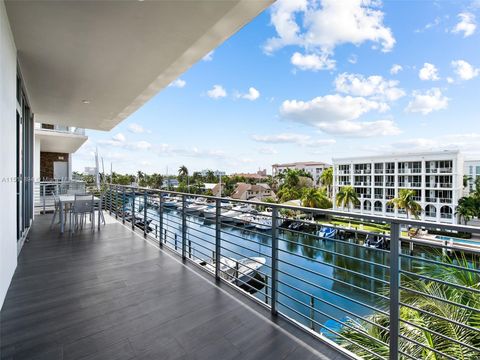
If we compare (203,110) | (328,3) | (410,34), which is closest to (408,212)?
(410,34)

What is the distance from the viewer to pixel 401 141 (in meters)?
42.7

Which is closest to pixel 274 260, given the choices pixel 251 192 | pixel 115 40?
pixel 115 40

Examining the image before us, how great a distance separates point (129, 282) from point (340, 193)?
31.3 m

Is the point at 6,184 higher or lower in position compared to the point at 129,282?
higher

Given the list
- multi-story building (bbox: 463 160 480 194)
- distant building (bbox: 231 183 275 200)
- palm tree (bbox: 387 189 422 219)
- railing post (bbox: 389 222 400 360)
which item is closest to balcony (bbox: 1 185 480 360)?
railing post (bbox: 389 222 400 360)

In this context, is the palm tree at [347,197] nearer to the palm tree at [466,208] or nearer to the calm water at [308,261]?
the palm tree at [466,208]

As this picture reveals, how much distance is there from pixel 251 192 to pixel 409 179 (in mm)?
24086

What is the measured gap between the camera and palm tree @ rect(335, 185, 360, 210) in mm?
30219

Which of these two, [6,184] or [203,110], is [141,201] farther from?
A: [203,110]

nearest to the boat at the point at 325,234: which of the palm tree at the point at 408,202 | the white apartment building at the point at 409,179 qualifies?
the palm tree at the point at 408,202

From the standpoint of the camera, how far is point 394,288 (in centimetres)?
145

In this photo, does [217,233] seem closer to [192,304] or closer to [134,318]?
[192,304]

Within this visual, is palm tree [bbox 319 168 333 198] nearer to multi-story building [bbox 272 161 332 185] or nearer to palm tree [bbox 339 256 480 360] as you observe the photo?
multi-story building [bbox 272 161 332 185]

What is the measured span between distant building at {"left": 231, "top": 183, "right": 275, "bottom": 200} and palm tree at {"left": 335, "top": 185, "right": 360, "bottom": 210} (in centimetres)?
1327
